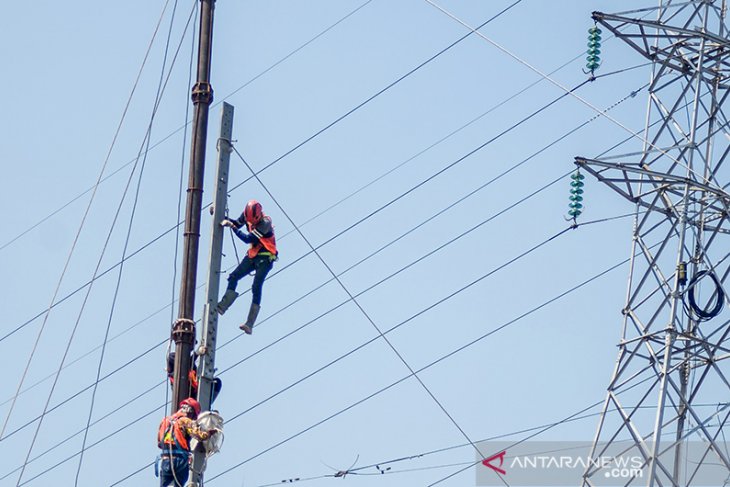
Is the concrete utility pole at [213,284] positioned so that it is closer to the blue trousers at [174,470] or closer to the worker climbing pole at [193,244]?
the worker climbing pole at [193,244]

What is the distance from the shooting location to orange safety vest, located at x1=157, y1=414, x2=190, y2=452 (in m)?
14.9

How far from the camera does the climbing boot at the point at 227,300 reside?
16.0 meters

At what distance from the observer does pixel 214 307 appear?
1546 cm

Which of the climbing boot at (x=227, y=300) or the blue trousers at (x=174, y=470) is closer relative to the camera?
the blue trousers at (x=174, y=470)

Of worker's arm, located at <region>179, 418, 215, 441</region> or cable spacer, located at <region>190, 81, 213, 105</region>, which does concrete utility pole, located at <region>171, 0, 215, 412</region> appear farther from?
worker's arm, located at <region>179, 418, 215, 441</region>

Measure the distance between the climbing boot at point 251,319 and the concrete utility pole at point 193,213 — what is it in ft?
4.45

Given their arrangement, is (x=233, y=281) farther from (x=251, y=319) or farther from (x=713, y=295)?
(x=713, y=295)

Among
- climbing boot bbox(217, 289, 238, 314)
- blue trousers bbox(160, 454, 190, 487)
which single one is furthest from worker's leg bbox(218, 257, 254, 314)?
blue trousers bbox(160, 454, 190, 487)

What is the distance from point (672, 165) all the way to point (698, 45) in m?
2.04

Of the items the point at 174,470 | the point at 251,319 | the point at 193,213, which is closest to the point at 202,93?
the point at 193,213

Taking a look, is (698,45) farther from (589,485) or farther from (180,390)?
(180,390)

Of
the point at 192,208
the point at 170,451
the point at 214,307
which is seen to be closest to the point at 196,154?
the point at 192,208

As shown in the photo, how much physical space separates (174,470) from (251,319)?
249 centimetres

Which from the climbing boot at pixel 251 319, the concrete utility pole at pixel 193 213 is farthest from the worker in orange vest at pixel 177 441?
the climbing boot at pixel 251 319
